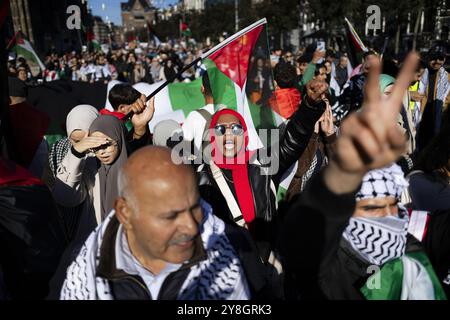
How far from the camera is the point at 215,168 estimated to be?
252cm

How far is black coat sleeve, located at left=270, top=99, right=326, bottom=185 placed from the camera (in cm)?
262

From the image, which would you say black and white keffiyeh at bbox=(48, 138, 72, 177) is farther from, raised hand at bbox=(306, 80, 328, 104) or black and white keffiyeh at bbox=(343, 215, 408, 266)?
black and white keffiyeh at bbox=(343, 215, 408, 266)

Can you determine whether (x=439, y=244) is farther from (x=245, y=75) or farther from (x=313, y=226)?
(x=245, y=75)

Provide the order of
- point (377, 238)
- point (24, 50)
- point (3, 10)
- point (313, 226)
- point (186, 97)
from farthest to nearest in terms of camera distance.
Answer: point (24, 50) → point (186, 97) → point (3, 10) → point (377, 238) → point (313, 226)

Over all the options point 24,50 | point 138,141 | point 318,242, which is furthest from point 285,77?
point 24,50

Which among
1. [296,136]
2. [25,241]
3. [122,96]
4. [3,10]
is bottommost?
[25,241]

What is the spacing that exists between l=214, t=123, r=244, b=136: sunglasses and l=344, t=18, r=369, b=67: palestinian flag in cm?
404

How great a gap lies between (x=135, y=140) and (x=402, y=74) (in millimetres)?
2535

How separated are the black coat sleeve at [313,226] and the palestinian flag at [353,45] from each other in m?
5.31

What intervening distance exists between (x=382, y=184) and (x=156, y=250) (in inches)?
37.8

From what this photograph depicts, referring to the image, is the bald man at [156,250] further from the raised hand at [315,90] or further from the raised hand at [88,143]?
the raised hand at [315,90]

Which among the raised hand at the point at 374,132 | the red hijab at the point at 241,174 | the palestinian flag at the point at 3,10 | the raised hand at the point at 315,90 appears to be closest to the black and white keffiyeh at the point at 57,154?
the palestinian flag at the point at 3,10

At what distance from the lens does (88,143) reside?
2.37m
